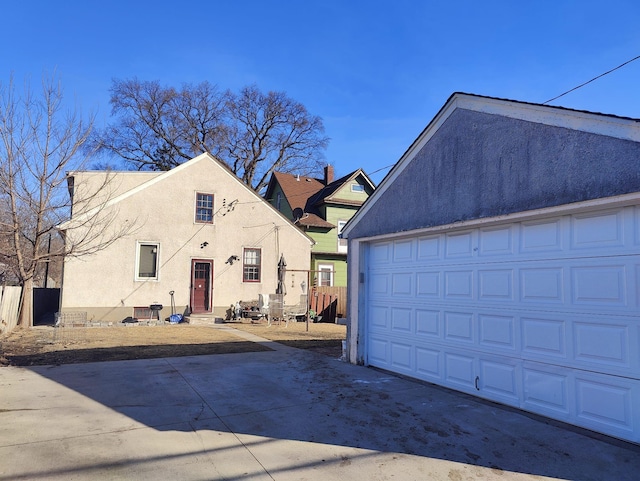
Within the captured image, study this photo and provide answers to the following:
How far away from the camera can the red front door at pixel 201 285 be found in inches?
706

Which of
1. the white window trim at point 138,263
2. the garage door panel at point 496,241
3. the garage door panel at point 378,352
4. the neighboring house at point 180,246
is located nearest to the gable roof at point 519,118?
the garage door panel at point 496,241

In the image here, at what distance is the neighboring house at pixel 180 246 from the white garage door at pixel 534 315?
1209 centimetres

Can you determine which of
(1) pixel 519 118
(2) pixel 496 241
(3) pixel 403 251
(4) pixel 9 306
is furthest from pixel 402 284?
(4) pixel 9 306

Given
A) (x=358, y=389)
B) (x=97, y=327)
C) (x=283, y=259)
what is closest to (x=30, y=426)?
(x=358, y=389)

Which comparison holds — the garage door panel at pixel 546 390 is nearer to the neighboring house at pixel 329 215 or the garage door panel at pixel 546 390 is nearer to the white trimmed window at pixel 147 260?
the white trimmed window at pixel 147 260

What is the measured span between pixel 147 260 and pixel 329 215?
10203 millimetres

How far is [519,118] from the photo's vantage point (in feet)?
18.4

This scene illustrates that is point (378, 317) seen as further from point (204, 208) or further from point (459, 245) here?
point (204, 208)

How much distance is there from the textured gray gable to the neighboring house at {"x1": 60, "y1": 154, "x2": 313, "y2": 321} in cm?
1158

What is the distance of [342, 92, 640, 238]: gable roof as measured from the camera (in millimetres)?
4436

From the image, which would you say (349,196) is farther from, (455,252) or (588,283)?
(588,283)

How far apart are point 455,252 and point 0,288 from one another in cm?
1254

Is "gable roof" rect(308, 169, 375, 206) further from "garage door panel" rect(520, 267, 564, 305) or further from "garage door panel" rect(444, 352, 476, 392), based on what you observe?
"garage door panel" rect(520, 267, 564, 305)

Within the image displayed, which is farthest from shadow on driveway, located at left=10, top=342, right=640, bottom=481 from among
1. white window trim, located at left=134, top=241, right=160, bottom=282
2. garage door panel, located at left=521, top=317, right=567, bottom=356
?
white window trim, located at left=134, top=241, right=160, bottom=282
